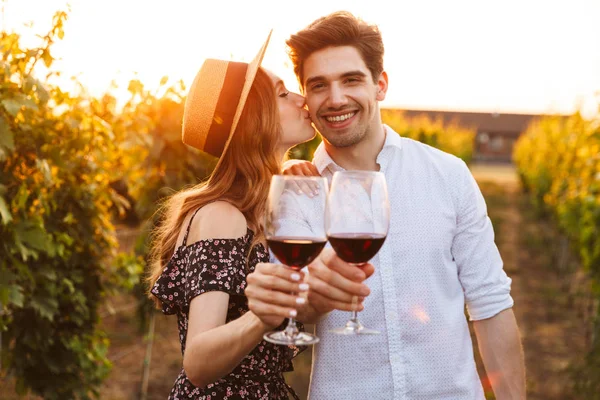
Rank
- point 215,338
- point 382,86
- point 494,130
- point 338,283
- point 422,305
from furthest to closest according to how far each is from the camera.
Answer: point 494,130 < point 382,86 < point 422,305 < point 215,338 < point 338,283

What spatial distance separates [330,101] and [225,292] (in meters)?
0.90

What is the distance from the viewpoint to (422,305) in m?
2.54

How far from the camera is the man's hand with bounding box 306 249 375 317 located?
1.69 m

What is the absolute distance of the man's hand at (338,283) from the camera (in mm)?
1690

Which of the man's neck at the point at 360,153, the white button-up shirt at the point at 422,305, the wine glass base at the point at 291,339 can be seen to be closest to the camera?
the wine glass base at the point at 291,339

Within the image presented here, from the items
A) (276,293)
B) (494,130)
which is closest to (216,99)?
(276,293)

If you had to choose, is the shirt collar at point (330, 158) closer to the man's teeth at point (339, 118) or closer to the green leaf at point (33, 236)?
the man's teeth at point (339, 118)

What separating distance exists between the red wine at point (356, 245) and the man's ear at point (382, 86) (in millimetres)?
1343

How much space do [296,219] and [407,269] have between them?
1.05 m

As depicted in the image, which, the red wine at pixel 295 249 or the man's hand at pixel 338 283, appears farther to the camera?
the man's hand at pixel 338 283

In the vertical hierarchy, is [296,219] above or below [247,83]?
below

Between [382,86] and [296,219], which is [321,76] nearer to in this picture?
[382,86]

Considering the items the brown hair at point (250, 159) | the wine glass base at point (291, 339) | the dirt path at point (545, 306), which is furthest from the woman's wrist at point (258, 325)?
the dirt path at point (545, 306)

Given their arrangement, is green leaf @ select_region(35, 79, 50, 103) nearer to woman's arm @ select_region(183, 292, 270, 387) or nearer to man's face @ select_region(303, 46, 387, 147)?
man's face @ select_region(303, 46, 387, 147)
